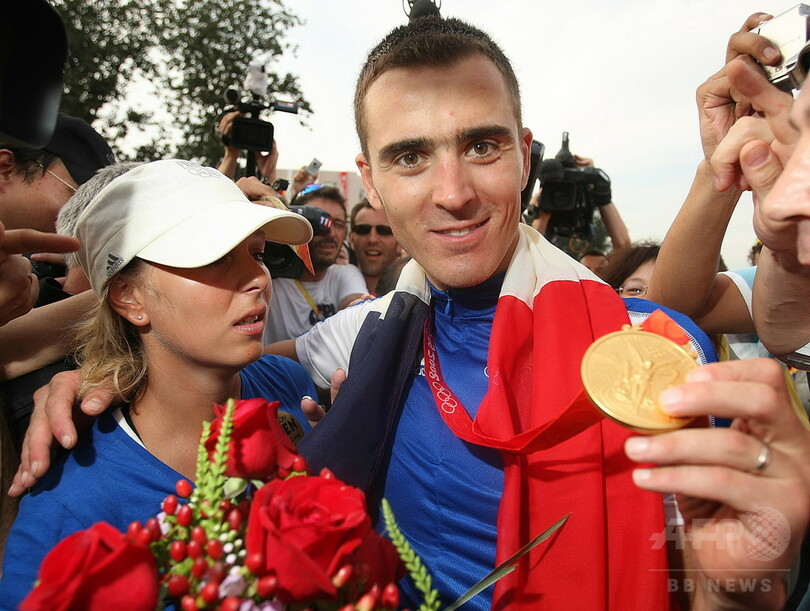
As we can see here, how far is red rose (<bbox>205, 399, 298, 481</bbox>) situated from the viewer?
2.77ft

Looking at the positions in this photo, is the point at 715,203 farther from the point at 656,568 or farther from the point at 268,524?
the point at 268,524

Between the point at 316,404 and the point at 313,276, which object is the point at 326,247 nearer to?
the point at 313,276

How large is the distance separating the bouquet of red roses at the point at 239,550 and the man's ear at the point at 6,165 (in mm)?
2052

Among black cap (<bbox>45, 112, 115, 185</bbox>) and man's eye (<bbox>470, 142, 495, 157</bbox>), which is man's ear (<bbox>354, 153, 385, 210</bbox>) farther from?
black cap (<bbox>45, 112, 115, 185</bbox>)

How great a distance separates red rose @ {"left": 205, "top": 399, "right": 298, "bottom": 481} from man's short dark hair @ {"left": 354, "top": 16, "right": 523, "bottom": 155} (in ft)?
4.06

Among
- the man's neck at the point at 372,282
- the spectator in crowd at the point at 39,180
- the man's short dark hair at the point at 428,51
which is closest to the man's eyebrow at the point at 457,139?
the man's short dark hair at the point at 428,51

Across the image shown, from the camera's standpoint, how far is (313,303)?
433cm

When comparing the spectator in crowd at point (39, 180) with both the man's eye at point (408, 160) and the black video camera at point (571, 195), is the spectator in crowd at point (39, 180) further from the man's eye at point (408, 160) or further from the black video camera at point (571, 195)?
the black video camera at point (571, 195)

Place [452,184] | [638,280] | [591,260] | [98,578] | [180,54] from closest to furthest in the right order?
[98,578] → [452,184] → [638,280] → [591,260] → [180,54]

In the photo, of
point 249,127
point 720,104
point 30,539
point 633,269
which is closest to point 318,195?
point 249,127

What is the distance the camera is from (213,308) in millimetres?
1646

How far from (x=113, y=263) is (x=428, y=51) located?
1.15 m

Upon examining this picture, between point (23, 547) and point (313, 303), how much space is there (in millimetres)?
3065

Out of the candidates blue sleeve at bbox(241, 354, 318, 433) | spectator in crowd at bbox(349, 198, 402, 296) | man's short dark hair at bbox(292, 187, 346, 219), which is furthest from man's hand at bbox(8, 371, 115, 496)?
spectator in crowd at bbox(349, 198, 402, 296)
